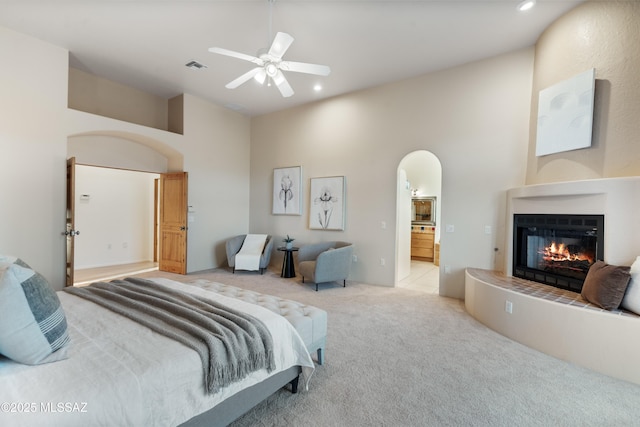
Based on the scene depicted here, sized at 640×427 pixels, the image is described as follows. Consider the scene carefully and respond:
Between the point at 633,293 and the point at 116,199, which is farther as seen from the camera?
the point at 116,199

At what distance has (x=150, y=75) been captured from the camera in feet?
16.0

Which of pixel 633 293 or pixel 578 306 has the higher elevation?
pixel 633 293

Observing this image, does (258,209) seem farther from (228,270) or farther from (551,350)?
(551,350)

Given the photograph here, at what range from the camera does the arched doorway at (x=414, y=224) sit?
201 inches

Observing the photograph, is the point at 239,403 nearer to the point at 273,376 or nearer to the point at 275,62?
the point at 273,376

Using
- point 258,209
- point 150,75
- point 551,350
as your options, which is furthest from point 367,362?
point 150,75

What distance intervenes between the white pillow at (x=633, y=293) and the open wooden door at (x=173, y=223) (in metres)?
6.14

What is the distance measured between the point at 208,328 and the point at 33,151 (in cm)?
421

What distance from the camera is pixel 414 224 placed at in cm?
812

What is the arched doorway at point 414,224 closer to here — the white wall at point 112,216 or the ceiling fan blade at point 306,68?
the ceiling fan blade at point 306,68

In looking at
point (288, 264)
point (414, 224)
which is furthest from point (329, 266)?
point (414, 224)

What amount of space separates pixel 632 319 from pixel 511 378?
3.52 ft

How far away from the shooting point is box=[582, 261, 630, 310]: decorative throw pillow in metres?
2.45

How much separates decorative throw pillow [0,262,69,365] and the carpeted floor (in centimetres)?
112
